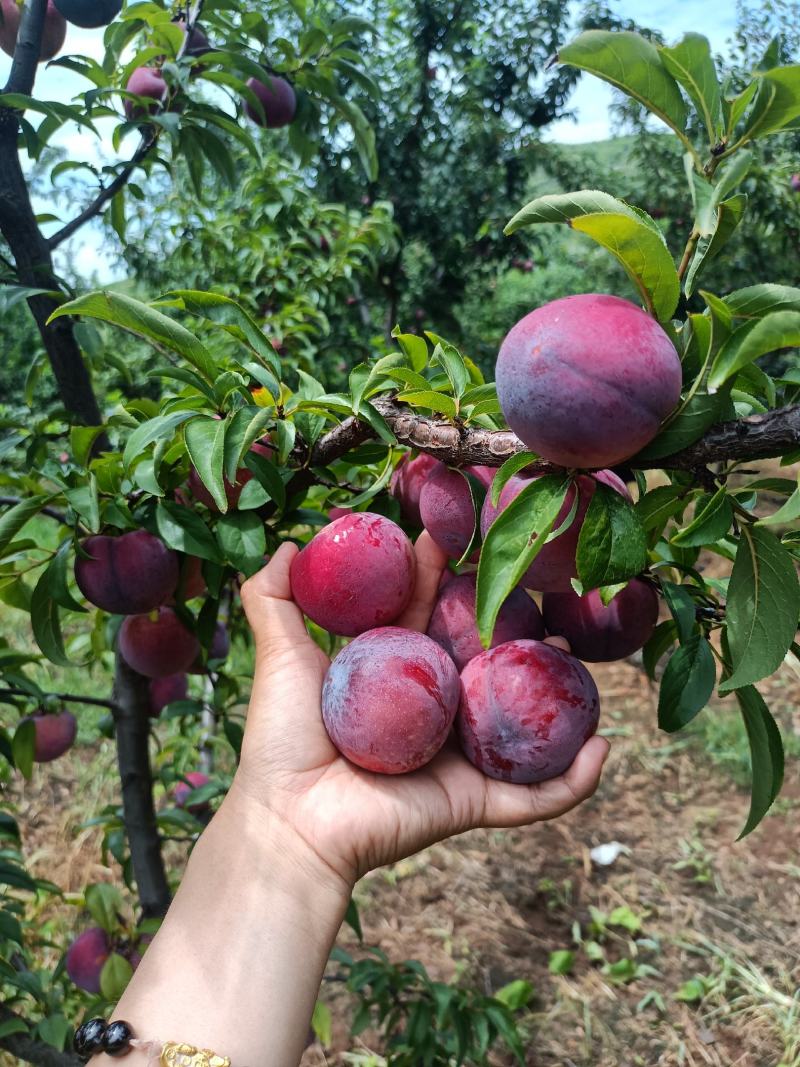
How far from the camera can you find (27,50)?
120 centimetres

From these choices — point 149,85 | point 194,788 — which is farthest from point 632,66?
point 194,788

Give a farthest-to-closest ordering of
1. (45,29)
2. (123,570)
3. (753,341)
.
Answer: (45,29), (123,570), (753,341)

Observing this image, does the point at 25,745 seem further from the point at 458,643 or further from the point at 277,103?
the point at 277,103

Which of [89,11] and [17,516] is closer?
[17,516]

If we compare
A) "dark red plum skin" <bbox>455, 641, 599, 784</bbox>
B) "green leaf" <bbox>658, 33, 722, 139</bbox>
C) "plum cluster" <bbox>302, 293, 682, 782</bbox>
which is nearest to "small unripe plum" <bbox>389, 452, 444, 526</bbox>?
"plum cluster" <bbox>302, 293, 682, 782</bbox>

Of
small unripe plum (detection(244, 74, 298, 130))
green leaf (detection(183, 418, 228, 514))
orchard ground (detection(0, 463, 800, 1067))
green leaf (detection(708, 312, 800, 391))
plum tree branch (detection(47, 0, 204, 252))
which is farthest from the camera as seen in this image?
orchard ground (detection(0, 463, 800, 1067))

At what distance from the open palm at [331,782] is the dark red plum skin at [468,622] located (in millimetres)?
115

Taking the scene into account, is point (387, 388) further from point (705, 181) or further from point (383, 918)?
point (383, 918)

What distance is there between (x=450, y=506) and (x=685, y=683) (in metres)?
0.29

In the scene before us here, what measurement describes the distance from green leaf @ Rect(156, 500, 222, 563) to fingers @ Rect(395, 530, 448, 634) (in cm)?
24

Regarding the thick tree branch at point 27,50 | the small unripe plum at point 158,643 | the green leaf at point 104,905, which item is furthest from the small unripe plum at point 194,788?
the thick tree branch at point 27,50

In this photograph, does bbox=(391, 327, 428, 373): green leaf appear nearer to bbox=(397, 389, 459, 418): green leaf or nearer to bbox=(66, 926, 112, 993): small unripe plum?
bbox=(397, 389, 459, 418): green leaf

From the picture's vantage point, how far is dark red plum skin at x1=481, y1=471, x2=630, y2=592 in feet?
2.02

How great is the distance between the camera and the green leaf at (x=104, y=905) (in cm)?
142
